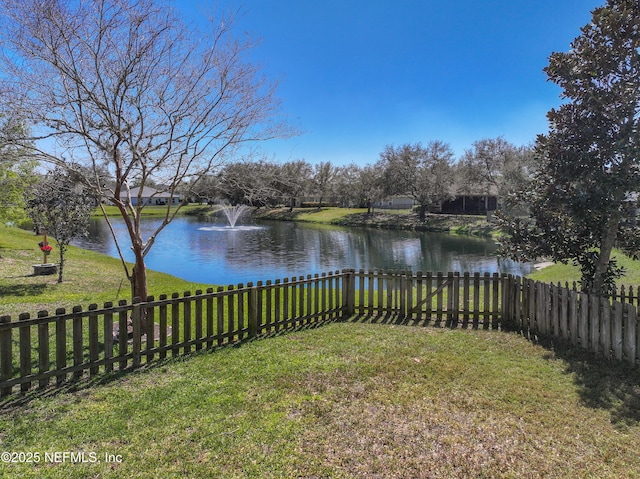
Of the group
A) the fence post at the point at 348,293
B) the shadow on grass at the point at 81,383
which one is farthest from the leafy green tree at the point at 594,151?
the shadow on grass at the point at 81,383

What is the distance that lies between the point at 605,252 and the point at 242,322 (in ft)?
17.8

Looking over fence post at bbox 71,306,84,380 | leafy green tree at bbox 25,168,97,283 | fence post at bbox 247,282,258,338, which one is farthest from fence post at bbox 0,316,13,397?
leafy green tree at bbox 25,168,97,283

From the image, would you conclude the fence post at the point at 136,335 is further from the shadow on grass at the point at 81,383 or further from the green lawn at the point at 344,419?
the green lawn at the point at 344,419

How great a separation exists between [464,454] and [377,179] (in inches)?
1814

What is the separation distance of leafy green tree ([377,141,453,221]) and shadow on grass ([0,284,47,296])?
1476 inches

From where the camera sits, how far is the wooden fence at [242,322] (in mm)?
3998

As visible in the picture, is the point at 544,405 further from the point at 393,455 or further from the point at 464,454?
the point at 393,455

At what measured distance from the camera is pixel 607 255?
590 centimetres

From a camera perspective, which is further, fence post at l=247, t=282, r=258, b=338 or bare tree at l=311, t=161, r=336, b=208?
bare tree at l=311, t=161, r=336, b=208

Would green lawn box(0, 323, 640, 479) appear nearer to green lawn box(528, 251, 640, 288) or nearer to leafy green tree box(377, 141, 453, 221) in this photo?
green lawn box(528, 251, 640, 288)

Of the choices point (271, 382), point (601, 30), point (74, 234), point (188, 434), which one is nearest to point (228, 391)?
point (271, 382)

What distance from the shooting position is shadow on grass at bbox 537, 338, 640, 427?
3684 millimetres

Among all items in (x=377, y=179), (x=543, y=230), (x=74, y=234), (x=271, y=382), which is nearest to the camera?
(x=271, y=382)

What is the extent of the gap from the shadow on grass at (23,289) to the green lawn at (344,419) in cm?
793
